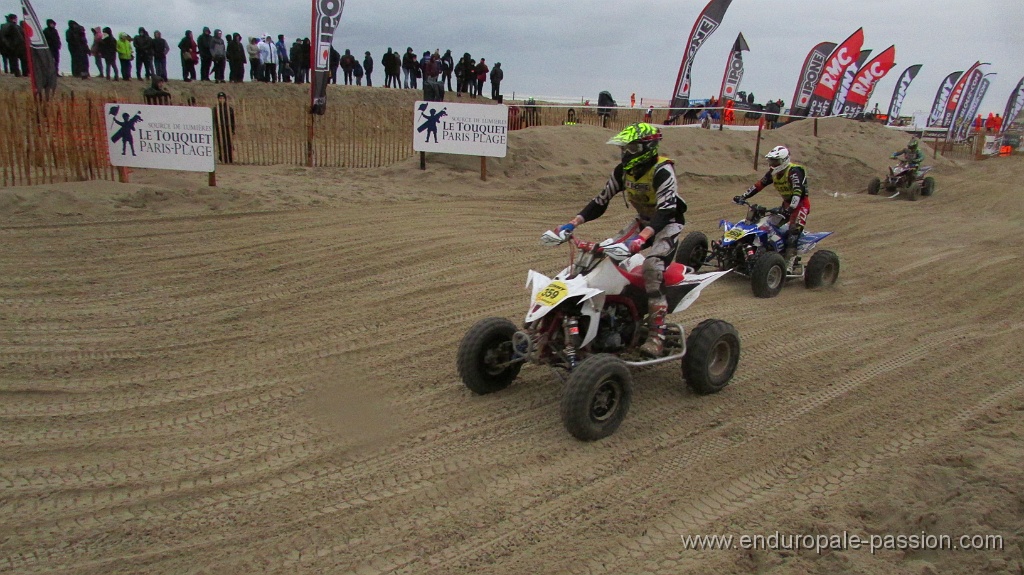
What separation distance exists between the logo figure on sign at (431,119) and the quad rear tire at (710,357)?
32.4ft

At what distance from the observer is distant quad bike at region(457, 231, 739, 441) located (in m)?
4.65

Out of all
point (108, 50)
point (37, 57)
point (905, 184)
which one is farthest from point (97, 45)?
point (905, 184)

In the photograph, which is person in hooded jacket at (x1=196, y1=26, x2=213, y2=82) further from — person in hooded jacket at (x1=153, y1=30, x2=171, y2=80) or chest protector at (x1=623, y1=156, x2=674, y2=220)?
chest protector at (x1=623, y1=156, x2=674, y2=220)

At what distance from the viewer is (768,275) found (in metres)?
8.61

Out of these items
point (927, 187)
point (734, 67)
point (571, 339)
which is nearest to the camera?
point (571, 339)

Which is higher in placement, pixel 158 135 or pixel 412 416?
pixel 158 135

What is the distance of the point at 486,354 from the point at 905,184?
17357 millimetres

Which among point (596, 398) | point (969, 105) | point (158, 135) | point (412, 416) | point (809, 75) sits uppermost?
point (809, 75)

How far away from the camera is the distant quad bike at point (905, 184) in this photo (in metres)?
18.3

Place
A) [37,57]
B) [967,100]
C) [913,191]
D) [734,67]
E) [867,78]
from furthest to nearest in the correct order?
1. [967,100]
2. [867,78]
3. [734,67]
4. [913,191]
5. [37,57]

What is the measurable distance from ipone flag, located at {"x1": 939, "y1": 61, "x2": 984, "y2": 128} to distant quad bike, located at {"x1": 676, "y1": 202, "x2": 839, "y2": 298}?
3167 centimetres

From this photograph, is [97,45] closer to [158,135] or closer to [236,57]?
[236,57]

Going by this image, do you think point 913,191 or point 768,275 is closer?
point 768,275

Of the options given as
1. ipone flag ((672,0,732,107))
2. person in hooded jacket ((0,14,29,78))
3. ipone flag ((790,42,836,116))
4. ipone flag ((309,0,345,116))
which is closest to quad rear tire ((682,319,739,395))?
ipone flag ((309,0,345,116))
